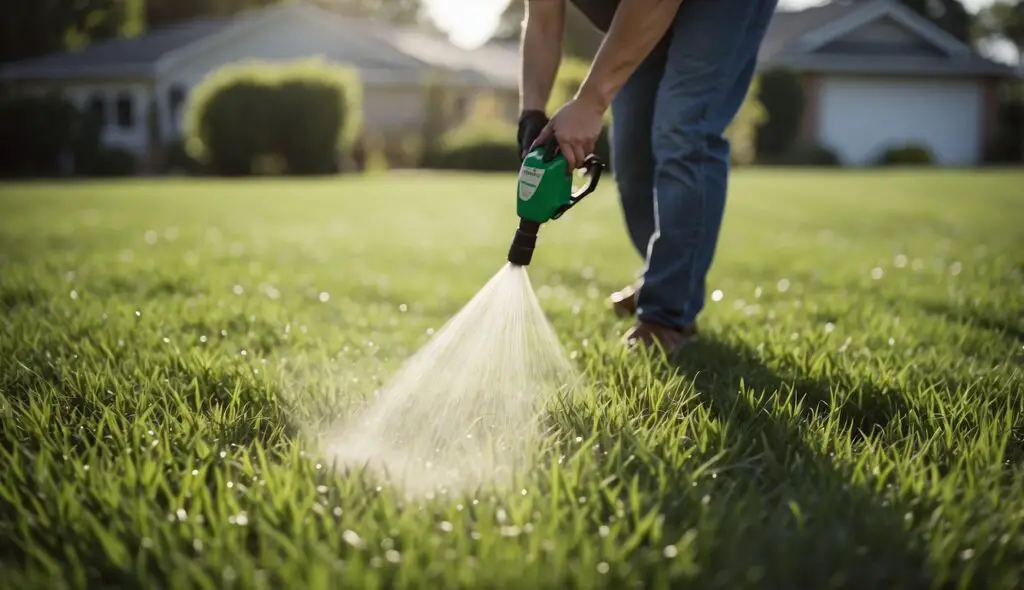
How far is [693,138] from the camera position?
3084 millimetres

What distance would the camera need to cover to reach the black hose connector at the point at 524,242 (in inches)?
101

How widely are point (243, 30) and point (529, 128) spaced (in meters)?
33.2

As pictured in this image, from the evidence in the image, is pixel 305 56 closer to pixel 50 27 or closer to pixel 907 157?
pixel 50 27

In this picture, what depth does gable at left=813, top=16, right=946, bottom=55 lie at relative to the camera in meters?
34.2

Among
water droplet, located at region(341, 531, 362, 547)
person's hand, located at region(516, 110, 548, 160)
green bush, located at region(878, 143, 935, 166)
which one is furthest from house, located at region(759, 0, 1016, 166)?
water droplet, located at region(341, 531, 362, 547)

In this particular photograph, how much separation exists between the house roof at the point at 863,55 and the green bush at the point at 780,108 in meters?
1.07

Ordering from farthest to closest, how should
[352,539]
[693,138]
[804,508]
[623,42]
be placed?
[693,138]
[623,42]
[804,508]
[352,539]

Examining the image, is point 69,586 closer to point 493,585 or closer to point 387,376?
point 493,585

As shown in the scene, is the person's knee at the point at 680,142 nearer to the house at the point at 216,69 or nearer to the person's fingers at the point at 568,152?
the person's fingers at the point at 568,152

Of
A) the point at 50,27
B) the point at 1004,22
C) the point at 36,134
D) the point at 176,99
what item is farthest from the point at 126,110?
the point at 1004,22

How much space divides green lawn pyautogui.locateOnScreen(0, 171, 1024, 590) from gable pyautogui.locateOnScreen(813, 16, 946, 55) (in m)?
31.8

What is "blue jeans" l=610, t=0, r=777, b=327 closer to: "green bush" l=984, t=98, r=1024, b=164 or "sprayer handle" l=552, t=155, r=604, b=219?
"sprayer handle" l=552, t=155, r=604, b=219

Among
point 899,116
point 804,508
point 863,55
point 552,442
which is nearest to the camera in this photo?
point 804,508

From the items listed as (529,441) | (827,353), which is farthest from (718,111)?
(529,441)
